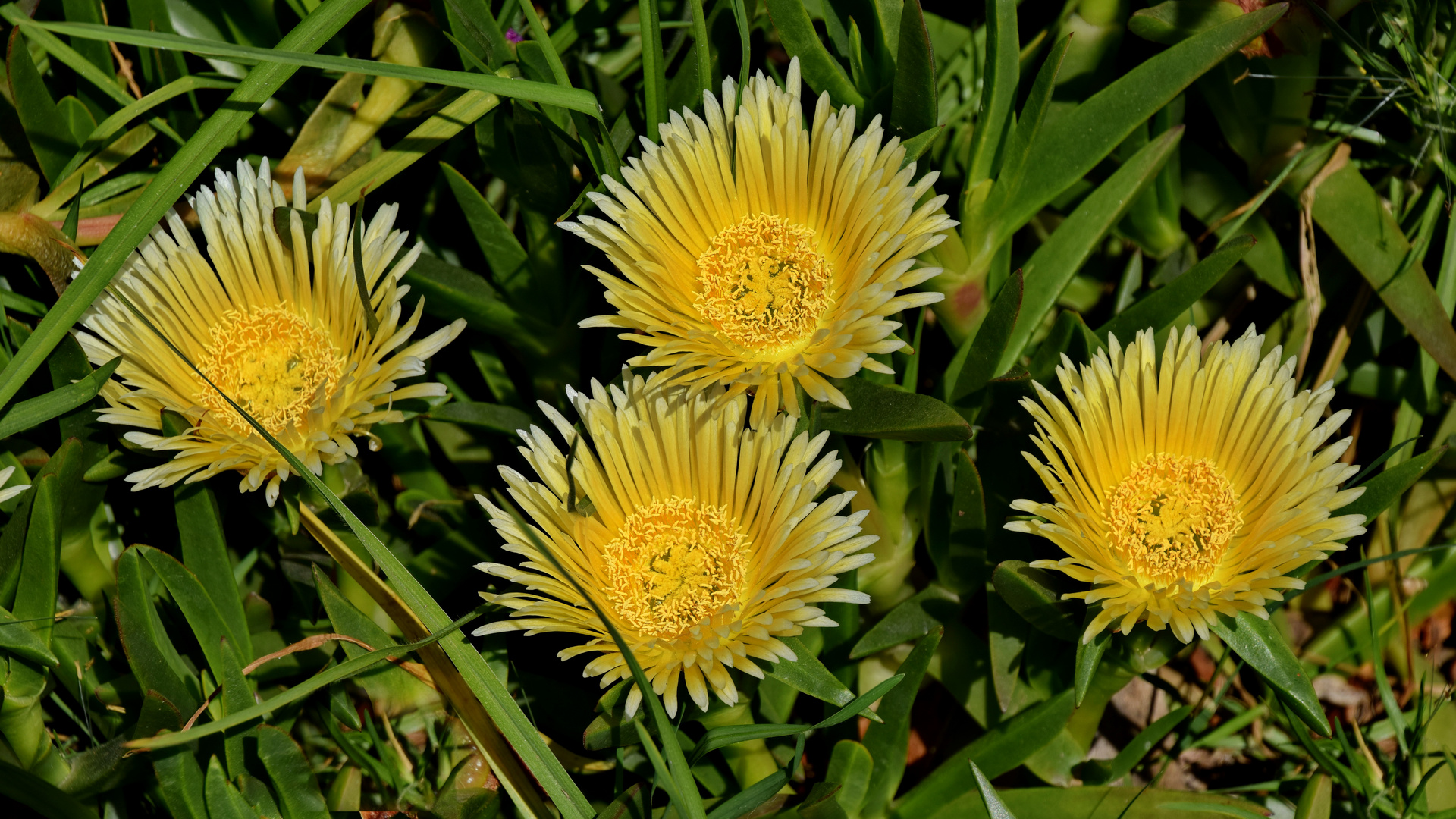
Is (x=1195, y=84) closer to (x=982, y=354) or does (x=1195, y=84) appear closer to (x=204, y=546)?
(x=982, y=354)

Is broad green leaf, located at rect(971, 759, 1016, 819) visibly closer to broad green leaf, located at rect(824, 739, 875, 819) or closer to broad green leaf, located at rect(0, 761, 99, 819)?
broad green leaf, located at rect(824, 739, 875, 819)

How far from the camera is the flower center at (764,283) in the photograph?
126cm

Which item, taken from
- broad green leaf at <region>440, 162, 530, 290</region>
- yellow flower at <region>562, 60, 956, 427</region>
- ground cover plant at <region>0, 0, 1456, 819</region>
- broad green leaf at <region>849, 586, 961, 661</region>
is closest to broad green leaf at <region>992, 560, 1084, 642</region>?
ground cover plant at <region>0, 0, 1456, 819</region>

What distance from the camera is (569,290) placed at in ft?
4.63

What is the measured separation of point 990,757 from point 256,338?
1016mm

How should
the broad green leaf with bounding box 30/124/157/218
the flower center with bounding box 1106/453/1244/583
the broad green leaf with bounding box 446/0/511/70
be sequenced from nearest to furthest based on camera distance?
the flower center with bounding box 1106/453/1244/583, the broad green leaf with bounding box 446/0/511/70, the broad green leaf with bounding box 30/124/157/218

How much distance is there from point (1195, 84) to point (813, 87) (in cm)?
56

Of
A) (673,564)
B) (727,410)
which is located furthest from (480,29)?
(673,564)

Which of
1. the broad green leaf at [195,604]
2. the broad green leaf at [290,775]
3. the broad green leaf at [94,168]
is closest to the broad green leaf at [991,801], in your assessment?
the broad green leaf at [290,775]

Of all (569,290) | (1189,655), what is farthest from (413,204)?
(1189,655)

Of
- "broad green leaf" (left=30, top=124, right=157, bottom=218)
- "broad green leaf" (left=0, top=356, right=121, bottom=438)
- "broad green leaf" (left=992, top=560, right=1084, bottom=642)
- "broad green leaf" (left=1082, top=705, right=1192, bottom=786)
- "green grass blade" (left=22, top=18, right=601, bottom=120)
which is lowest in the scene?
"broad green leaf" (left=1082, top=705, right=1192, bottom=786)

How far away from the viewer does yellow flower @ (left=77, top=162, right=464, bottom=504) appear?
1209 millimetres

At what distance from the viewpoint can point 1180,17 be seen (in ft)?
4.24

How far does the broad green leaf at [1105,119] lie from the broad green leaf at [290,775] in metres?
1.00
